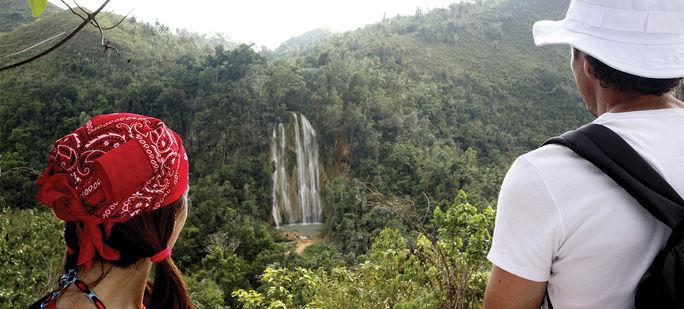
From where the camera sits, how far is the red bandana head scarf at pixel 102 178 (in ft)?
2.32

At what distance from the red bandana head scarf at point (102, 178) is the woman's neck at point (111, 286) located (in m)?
0.05

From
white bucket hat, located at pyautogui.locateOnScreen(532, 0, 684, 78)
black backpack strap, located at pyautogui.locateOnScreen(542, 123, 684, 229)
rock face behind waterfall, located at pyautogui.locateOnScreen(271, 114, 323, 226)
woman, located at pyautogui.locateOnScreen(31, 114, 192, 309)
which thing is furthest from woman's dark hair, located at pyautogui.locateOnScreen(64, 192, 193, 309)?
rock face behind waterfall, located at pyautogui.locateOnScreen(271, 114, 323, 226)

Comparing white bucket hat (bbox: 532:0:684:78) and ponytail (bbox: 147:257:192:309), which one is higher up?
white bucket hat (bbox: 532:0:684:78)

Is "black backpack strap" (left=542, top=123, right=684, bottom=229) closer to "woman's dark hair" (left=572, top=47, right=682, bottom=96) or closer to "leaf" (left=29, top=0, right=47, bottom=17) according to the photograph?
"woman's dark hair" (left=572, top=47, right=682, bottom=96)

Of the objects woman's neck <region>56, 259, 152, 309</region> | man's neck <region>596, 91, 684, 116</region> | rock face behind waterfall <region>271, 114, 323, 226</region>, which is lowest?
rock face behind waterfall <region>271, 114, 323, 226</region>

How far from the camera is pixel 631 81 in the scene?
792mm

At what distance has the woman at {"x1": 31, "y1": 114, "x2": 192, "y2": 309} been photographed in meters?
0.71

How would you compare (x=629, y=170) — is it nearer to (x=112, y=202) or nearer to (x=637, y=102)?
(x=637, y=102)

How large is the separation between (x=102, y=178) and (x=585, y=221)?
0.96 m

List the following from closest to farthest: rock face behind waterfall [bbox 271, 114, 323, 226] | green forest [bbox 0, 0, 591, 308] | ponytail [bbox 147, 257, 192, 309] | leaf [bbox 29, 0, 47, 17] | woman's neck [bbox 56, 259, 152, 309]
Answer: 1. leaf [bbox 29, 0, 47, 17]
2. woman's neck [bbox 56, 259, 152, 309]
3. ponytail [bbox 147, 257, 192, 309]
4. green forest [bbox 0, 0, 591, 308]
5. rock face behind waterfall [bbox 271, 114, 323, 226]

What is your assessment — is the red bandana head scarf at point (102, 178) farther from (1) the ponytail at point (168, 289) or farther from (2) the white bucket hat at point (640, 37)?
(2) the white bucket hat at point (640, 37)

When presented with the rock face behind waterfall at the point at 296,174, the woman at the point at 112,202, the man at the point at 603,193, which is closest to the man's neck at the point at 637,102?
the man at the point at 603,193

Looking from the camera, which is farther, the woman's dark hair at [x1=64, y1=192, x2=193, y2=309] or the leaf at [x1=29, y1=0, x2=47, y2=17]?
the woman's dark hair at [x1=64, y1=192, x2=193, y2=309]

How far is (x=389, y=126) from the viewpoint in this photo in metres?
20.2
